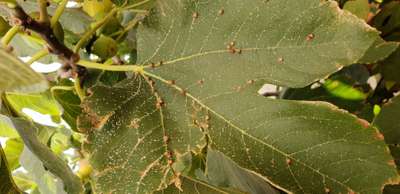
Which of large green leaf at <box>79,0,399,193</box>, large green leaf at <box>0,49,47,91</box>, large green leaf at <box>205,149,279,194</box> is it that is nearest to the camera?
large green leaf at <box>0,49,47,91</box>

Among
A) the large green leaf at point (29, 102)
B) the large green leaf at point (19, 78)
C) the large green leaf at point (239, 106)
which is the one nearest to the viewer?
the large green leaf at point (19, 78)

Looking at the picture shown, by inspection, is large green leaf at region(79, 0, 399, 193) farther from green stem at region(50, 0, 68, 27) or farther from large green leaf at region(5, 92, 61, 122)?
large green leaf at region(5, 92, 61, 122)

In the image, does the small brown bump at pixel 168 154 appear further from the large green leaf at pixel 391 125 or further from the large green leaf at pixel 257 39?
the large green leaf at pixel 391 125

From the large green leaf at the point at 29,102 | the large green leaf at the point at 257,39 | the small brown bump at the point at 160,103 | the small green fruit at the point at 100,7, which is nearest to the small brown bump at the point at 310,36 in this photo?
the large green leaf at the point at 257,39

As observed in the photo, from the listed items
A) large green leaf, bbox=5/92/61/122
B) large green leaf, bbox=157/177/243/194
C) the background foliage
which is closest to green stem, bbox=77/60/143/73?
the background foliage

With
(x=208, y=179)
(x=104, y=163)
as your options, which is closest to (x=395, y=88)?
(x=208, y=179)

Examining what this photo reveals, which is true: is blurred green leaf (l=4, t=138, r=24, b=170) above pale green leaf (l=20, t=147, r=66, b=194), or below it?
below

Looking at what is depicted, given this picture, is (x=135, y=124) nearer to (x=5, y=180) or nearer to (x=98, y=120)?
(x=98, y=120)
